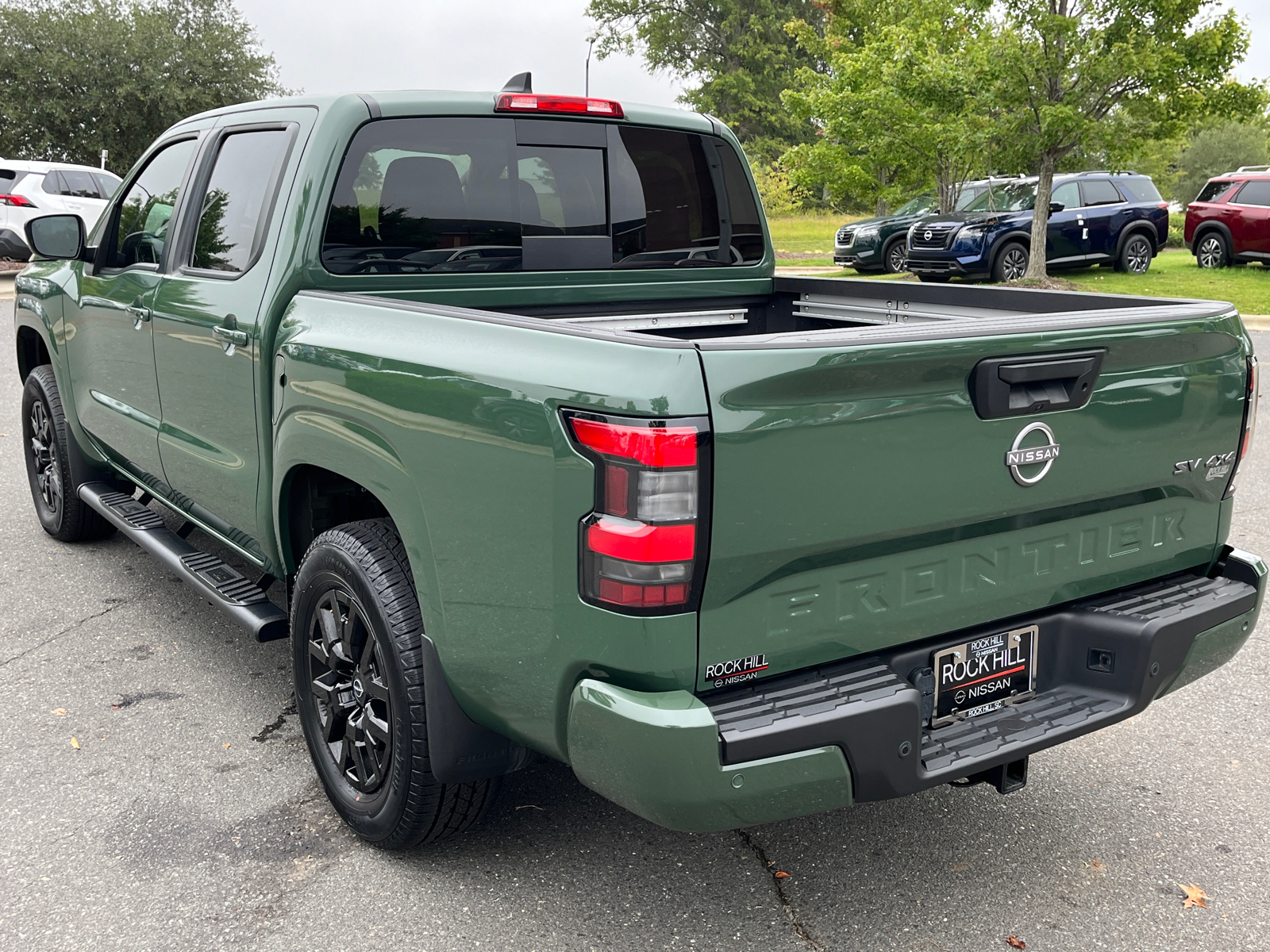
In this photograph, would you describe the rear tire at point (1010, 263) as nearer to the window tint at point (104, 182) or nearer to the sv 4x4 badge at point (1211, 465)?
the window tint at point (104, 182)

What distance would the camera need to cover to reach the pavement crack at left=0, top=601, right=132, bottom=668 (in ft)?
14.6

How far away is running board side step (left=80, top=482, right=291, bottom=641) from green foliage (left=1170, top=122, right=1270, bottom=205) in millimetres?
66970

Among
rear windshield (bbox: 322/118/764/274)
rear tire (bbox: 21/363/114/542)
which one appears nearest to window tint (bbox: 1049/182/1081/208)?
rear windshield (bbox: 322/118/764/274)

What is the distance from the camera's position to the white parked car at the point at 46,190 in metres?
19.7

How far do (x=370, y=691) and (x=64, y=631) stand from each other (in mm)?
2367

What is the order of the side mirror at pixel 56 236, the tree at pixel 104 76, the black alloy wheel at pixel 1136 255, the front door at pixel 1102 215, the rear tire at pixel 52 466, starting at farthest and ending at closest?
the tree at pixel 104 76 < the black alloy wheel at pixel 1136 255 < the front door at pixel 1102 215 < the rear tire at pixel 52 466 < the side mirror at pixel 56 236

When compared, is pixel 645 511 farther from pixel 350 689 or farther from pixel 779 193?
pixel 779 193

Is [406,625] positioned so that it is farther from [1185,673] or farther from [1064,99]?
[1064,99]

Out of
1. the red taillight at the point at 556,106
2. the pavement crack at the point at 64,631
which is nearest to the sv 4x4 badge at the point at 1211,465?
the red taillight at the point at 556,106

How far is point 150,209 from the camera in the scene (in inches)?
179

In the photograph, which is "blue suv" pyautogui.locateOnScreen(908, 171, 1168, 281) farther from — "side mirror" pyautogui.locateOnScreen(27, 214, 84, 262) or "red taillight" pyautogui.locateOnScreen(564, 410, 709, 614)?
"red taillight" pyautogui.locateOnScreen(564, 410, 709, 614)

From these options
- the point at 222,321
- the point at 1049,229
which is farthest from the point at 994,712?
the point at 1049,229

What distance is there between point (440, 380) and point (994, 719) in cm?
149

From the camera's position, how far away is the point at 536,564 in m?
2.41
